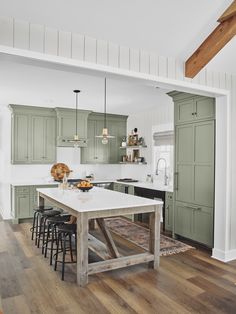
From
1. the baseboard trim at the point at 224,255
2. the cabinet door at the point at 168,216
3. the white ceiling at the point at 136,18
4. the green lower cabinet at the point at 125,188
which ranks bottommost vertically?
the baseboard trim at the point at 224,255

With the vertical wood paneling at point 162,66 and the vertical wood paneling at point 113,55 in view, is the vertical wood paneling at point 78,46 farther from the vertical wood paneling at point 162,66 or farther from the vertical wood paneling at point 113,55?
the vertical wood paneling at point 162,66

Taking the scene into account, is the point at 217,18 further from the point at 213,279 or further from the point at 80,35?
the point at 213,279

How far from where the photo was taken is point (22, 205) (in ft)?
19.9

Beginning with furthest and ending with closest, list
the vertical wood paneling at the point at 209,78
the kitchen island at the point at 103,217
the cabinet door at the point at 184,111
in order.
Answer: the cabinet door at the point at 184,111, the vertical wood paneling at the point at 209,78, the kitchen island at the point at 103,217

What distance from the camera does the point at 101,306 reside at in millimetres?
2693

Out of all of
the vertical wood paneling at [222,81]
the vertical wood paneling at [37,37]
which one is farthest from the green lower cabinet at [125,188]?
the vertical wood paneling at [37,37]

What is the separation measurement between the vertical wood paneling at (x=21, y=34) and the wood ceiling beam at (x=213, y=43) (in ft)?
6.37

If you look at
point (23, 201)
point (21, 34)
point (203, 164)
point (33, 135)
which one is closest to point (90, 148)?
point (33, 135)

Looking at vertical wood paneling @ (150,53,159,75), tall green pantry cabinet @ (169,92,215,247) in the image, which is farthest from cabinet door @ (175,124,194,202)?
vertical wood paneling @ (150,53,159,75)

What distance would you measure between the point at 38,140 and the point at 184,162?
353 centimetres

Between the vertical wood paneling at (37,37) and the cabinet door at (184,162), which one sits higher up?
the vertical wood paneling at (37,37)

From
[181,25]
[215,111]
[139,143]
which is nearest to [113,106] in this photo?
[139,143]

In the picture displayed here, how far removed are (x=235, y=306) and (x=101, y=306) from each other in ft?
4.32

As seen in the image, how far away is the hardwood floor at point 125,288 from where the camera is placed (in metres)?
2.68
